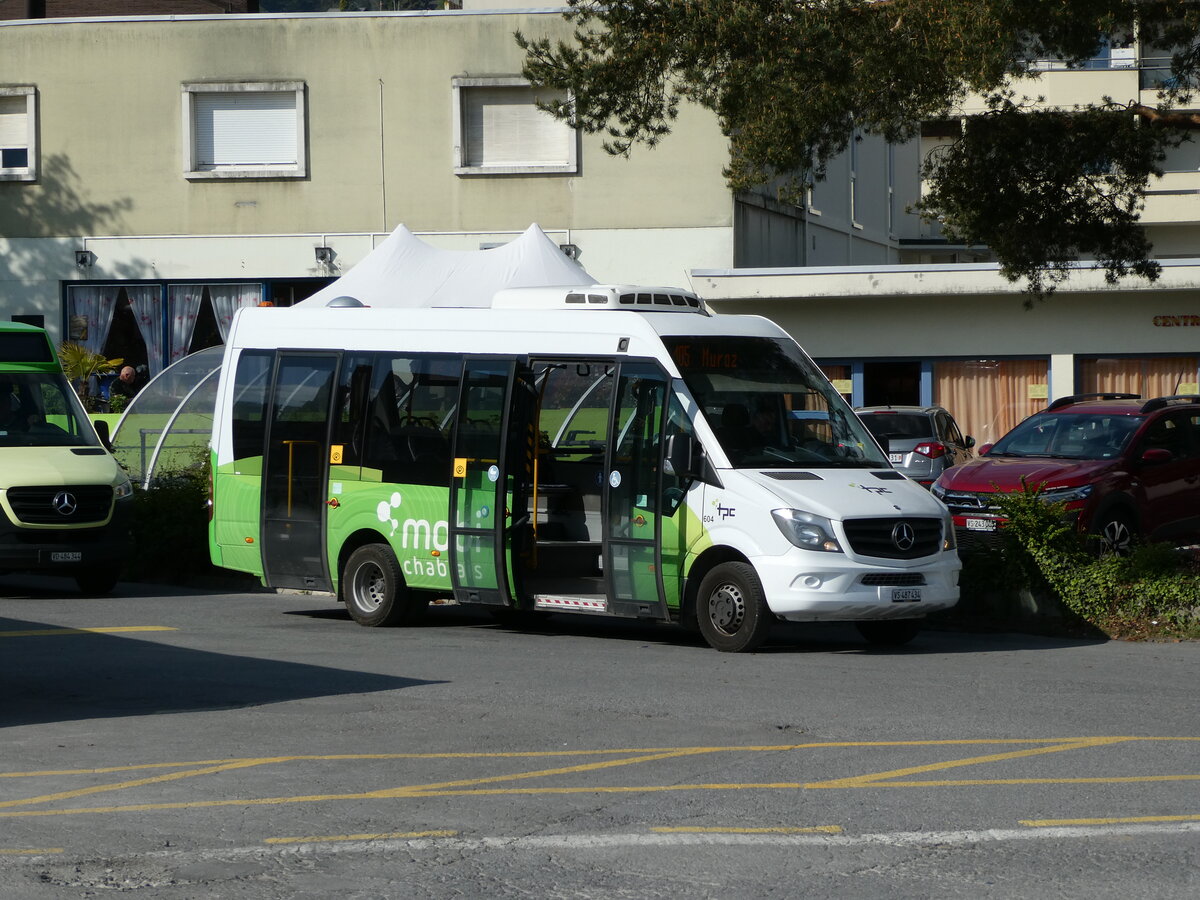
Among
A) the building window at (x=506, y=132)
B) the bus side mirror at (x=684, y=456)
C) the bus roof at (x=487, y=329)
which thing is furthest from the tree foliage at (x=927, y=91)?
the building window at (x=506, y=132)

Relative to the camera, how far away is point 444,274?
868 inches

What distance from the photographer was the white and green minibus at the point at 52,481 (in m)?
17.3

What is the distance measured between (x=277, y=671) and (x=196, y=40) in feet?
68.4

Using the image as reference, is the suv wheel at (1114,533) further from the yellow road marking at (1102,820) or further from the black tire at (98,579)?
the yellow road marking at (1102,820)

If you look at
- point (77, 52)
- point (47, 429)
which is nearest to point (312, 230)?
point (77, 52)

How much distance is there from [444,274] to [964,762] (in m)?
14.2

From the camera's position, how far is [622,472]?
13.9 metres

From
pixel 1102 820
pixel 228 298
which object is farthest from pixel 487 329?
pixel 228 298

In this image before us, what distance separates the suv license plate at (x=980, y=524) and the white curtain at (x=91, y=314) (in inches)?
753

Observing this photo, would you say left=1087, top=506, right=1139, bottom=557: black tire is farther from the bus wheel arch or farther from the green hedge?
the bus wheel arch

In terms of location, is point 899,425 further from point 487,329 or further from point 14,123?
point 14,123

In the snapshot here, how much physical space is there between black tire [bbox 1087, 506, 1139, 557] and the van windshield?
1012 centimetres

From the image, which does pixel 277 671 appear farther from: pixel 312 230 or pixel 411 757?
pixel 312 230

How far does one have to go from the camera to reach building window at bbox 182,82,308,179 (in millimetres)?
30719
